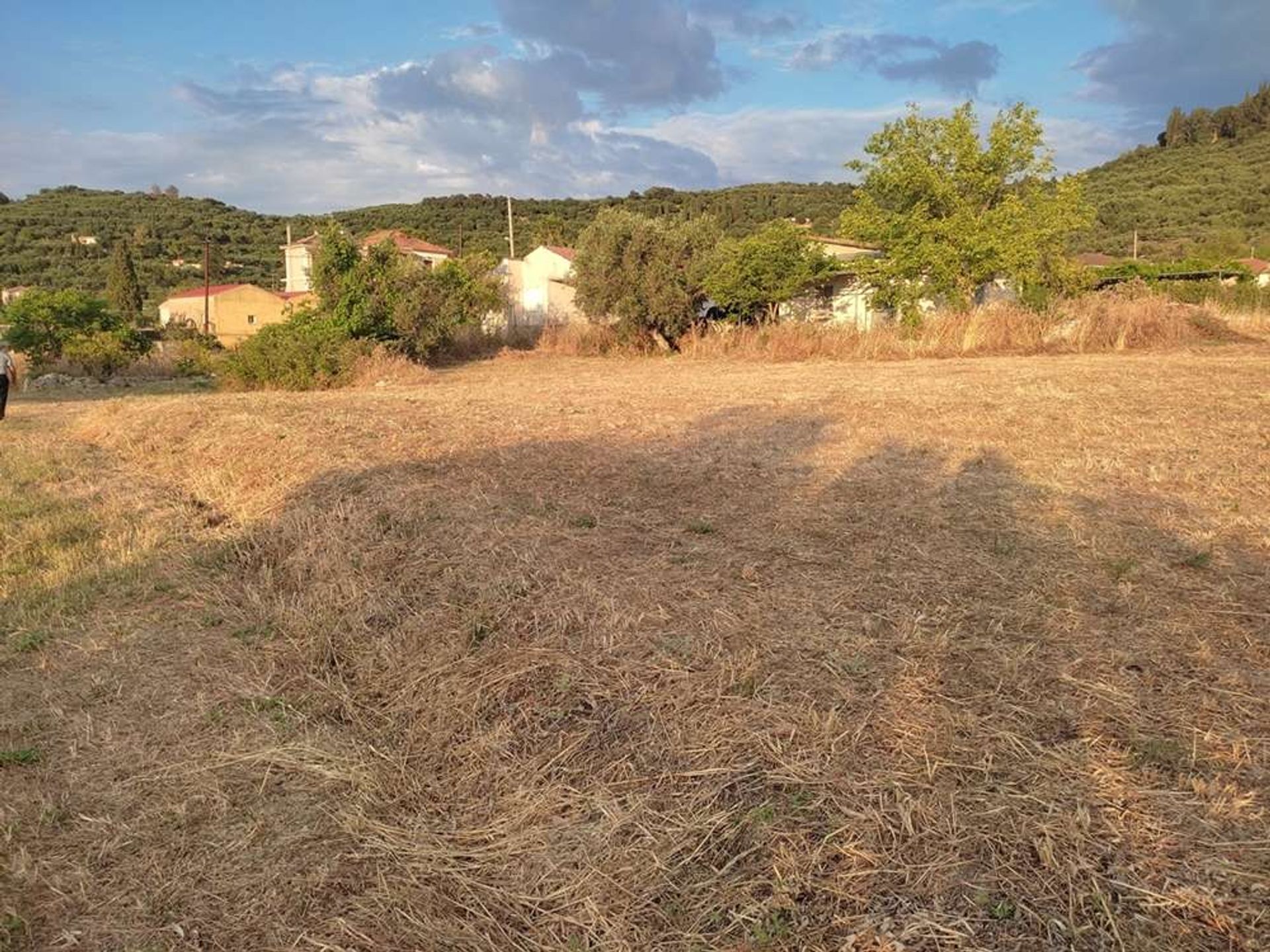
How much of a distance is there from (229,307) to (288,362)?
120ft

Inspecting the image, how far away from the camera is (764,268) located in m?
24.5

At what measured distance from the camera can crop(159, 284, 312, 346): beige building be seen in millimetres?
48750

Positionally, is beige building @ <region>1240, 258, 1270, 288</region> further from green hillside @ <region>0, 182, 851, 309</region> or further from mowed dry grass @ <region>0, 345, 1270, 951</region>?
mowed dry grass @ <region>0, 345, 1270, 951</region>

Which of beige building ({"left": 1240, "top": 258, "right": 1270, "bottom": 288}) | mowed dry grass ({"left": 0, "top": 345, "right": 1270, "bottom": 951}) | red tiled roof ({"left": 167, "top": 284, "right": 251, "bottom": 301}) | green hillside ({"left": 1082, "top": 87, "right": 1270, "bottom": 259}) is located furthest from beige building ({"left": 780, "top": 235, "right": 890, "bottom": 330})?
red tiled roof ({"left": 167, "top": 284, "right": 251, "bottom": 301})

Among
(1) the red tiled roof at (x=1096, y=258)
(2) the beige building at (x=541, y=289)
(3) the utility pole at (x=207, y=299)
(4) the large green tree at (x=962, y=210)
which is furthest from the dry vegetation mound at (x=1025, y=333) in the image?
(3) the utility pole at (x=207, y=299)

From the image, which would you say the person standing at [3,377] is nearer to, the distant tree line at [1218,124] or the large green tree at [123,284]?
the large green tree at [123,284]

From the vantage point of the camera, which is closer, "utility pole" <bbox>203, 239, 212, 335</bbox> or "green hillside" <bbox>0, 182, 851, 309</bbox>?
"utility pole" <bbox>203, 239, 212, 335</bbox>

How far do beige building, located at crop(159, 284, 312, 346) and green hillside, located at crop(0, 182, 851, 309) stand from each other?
6228 millimetres

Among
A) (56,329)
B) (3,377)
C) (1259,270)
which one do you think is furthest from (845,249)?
(3,377)

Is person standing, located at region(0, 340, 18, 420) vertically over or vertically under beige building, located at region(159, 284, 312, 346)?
under

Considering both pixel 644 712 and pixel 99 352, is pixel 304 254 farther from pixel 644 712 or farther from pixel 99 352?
pixel 644 712

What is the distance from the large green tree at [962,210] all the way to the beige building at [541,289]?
10.2 meters

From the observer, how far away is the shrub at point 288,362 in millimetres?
17562

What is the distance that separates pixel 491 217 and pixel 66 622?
253 feet
